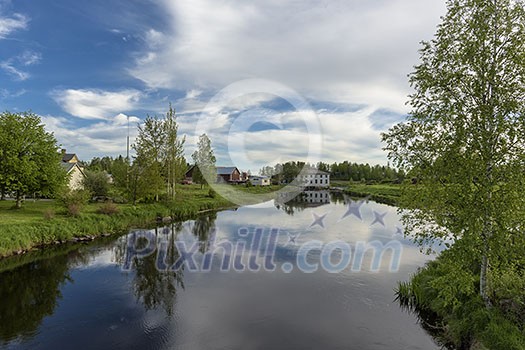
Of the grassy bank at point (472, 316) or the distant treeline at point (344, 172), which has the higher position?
the distant treeline at point (344, 172)

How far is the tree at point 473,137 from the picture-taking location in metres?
8.17

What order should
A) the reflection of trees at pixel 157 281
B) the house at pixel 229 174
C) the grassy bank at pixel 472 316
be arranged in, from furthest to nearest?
1. the house at pixel 229 174
2. the reflection of trees at pixel 157 281
3. the grassy bank at pixel 472 316

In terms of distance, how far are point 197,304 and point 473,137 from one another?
10209 mm

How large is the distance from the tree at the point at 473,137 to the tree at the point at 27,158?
2527 centimetres

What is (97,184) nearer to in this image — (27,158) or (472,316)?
(27,158)

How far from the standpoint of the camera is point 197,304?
1150 centimetres

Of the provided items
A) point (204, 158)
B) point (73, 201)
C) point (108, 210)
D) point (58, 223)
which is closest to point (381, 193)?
point (204, 158)

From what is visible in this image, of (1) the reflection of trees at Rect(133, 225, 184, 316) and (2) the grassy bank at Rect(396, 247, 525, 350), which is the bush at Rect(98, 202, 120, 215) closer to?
(1) the reflection of trees at Rect(133, 225, 184, 316)

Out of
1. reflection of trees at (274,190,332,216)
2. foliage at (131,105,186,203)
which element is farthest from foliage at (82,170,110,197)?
reflection of trees at (274,190,332,216)

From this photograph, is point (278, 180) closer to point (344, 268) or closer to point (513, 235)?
point (344, 268)

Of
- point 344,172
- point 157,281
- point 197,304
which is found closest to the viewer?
point 197,304

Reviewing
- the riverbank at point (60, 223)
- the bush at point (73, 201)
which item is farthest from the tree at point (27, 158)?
the bush at point (73, 201)

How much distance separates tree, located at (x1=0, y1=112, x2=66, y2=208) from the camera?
2325 cm

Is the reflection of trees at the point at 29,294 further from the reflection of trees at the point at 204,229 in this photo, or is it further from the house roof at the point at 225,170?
the house roof at the point at 225,170
